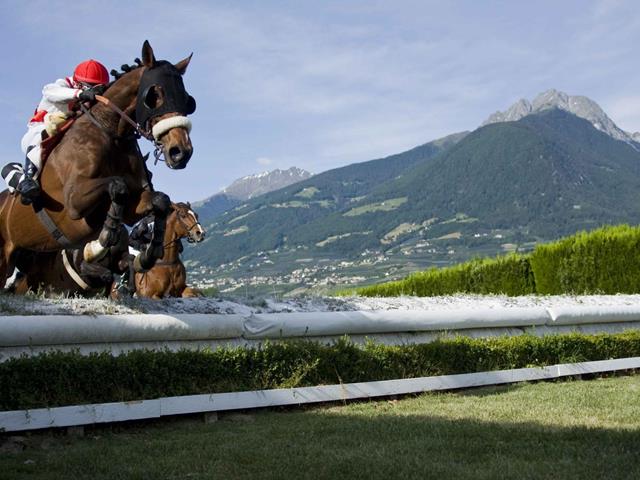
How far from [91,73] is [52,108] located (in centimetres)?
51

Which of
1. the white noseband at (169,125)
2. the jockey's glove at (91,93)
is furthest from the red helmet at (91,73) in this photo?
the white noseband at (169,125)

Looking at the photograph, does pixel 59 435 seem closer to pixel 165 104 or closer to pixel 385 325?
pixel 165 104

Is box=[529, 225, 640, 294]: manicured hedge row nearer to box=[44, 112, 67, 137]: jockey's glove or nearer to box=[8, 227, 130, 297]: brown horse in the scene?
box=[8, 227, 130, 297]: brown horse

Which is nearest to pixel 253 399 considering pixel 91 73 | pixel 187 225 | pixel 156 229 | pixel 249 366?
pixel 249 366

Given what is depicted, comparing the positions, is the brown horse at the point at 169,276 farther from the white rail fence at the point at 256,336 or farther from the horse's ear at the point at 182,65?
the horse's ear at the point at 182,65

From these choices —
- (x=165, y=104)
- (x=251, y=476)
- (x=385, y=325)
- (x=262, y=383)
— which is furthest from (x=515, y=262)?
(x=251, y=476)

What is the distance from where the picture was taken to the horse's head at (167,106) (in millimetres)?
6152

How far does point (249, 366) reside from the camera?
713cm

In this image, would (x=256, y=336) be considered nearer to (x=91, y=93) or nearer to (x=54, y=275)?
(x=54, y=275)

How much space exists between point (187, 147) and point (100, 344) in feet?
6.66

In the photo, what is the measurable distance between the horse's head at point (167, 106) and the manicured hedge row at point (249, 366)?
69.7 inches

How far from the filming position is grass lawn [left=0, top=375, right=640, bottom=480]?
A: 453 cm

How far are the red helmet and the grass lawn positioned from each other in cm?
336

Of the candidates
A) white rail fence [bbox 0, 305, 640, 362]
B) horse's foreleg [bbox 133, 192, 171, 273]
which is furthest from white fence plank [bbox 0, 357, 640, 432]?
horse's foreleg [bbox 133, 192, 171, 273]
